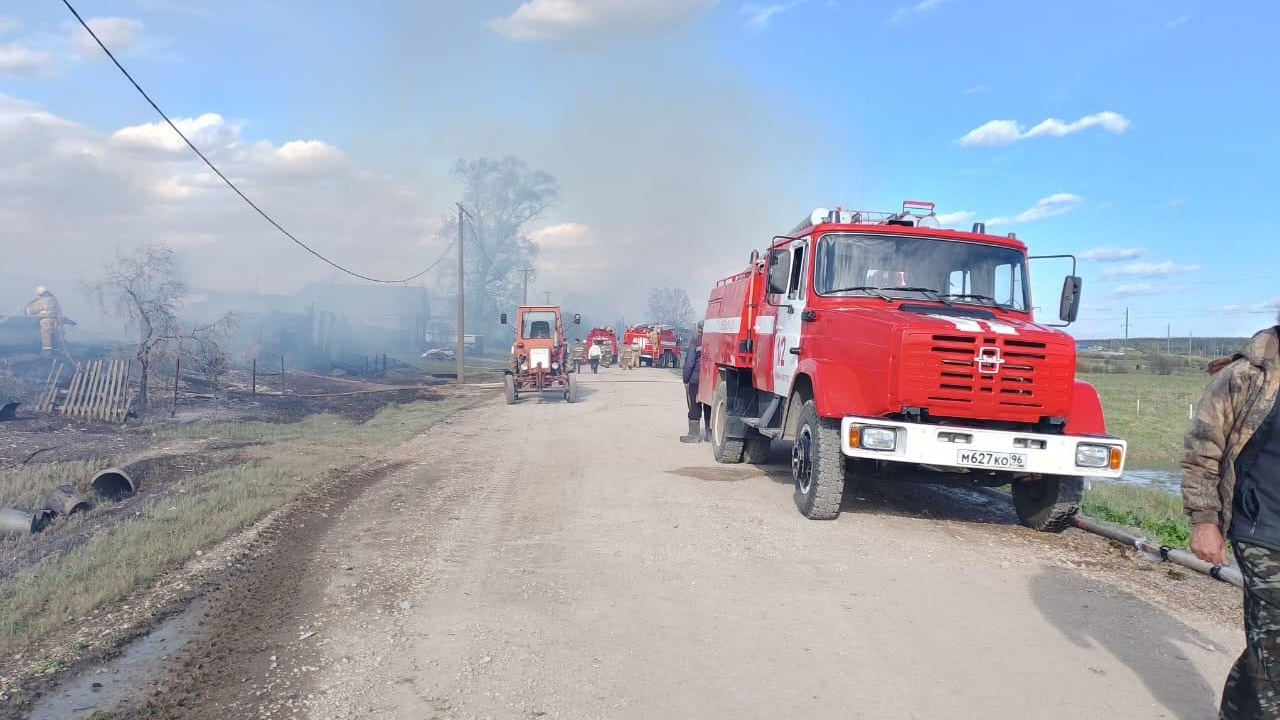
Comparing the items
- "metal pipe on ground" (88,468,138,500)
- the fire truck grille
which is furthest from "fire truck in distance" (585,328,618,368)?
the fire truck grille

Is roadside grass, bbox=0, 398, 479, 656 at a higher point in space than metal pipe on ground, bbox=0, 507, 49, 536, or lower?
higher

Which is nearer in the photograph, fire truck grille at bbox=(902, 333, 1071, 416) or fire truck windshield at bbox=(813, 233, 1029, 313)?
fire truck grille at bbox=(902, 333, 1071, 416)

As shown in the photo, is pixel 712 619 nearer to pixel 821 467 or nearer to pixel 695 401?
pixel 821 467

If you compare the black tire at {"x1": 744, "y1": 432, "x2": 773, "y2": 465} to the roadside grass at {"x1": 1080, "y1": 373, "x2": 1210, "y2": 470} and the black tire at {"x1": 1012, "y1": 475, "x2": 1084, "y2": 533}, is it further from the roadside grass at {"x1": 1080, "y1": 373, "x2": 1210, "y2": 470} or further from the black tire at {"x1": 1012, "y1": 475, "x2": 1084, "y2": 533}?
the roadside grass at {"x1": 1080, "y1": 373, "x2": 1210, "y2": 470}

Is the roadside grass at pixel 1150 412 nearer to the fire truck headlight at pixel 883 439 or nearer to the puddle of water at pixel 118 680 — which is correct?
the fire truck headlight at pixel 883 439

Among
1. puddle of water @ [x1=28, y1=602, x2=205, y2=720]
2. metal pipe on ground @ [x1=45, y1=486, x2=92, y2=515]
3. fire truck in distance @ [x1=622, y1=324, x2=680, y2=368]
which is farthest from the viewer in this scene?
fire truck in distance @ [x1=622, y1=324, x2=680, y2=368]

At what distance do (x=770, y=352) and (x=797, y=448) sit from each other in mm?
1917

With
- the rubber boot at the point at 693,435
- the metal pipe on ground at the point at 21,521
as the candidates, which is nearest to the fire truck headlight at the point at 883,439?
the rubber boot at the point at 693,435

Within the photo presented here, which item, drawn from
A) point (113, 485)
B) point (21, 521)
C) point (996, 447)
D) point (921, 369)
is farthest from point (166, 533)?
point (996, 447)

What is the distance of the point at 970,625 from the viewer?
16.0 ft

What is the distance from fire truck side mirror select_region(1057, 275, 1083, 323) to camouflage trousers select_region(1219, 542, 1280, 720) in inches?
213

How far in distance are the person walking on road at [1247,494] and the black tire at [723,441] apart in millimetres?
8019

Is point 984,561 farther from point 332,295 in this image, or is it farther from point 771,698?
point 332,295

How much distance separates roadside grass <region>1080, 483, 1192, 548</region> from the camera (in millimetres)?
7359
